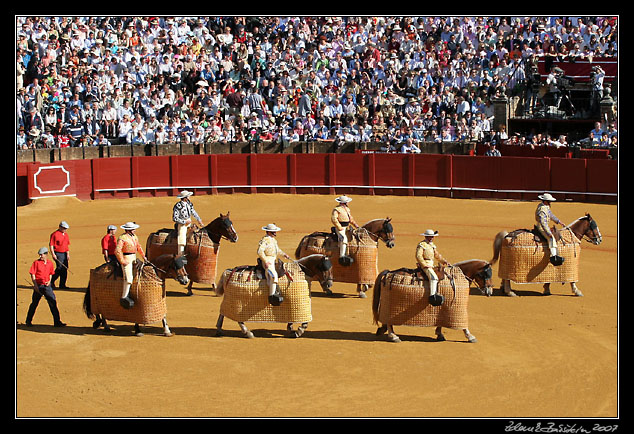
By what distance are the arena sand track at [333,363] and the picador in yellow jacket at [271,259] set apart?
2.36ft

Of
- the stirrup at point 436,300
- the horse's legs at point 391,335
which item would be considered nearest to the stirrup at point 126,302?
the horse's legs at point 391,335

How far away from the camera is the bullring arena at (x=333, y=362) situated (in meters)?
14.0

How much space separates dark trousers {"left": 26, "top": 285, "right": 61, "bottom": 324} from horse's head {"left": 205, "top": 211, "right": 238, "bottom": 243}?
382 centimetres

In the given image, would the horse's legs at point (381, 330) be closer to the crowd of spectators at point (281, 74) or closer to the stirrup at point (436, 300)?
the stirrup at point (436, 300)

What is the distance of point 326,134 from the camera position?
117ft

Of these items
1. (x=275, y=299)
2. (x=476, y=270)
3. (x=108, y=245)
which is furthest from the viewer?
(x=108, y=245)

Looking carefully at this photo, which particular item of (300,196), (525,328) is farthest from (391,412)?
(300,196)

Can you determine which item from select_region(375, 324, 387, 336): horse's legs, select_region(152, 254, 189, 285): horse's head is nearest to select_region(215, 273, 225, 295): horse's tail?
select_region(152, 254, 189, 285): horse's head

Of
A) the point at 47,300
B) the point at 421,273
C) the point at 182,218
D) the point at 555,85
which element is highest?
the point at 555,85

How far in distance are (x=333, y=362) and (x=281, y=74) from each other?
70.9 ft

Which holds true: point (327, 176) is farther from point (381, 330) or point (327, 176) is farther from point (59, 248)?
point (381, 330)

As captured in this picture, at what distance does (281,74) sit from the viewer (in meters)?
36.3

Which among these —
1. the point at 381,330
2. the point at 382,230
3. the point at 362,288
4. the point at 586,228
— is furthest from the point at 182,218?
the point at 586,228

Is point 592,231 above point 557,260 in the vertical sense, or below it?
above
